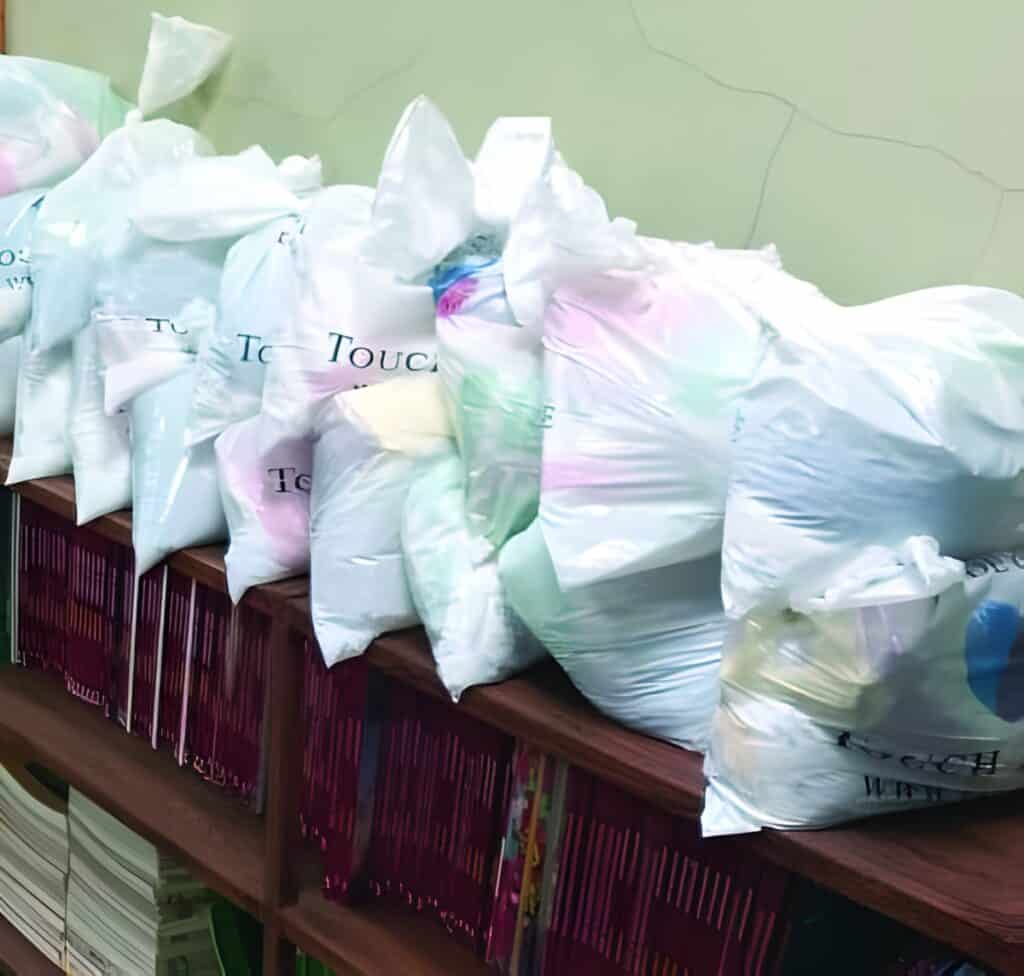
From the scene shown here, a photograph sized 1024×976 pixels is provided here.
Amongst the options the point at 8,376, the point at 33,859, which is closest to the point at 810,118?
the point at 8,376

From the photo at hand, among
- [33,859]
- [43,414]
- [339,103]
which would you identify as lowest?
[33,859]

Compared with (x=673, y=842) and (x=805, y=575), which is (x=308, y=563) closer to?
(x=673, y=842)

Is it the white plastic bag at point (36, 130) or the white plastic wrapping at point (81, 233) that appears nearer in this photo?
the white plastic wrapping at point (81, 233)

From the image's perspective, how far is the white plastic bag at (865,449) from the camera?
0.65 m

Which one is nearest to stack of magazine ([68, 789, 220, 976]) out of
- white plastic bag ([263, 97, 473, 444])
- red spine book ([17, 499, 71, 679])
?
red spine book ([17, 499, 71, 679])

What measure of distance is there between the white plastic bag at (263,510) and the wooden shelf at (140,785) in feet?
1.06

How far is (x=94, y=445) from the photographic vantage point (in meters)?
1.20

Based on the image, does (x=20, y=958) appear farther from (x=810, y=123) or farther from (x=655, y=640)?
(x=810, y=123)

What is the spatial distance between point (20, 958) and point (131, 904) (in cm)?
29

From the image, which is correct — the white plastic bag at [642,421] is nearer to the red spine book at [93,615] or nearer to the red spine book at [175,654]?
the red spine book at [175,654]

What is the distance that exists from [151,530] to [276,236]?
31cm

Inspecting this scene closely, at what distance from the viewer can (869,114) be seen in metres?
0.96

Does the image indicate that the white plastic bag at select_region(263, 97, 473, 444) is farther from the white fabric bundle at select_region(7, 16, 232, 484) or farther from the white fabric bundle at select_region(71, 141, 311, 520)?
the white fabric bundle at select_region(7, 16, 232, 484)

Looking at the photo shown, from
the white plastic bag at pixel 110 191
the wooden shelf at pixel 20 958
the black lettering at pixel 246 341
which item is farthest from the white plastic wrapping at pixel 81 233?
the wooden shelf at pixel 20 958
